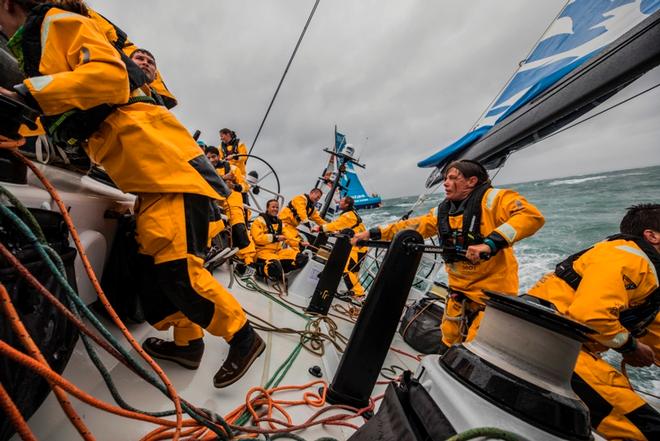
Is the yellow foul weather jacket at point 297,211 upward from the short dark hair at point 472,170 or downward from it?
downward

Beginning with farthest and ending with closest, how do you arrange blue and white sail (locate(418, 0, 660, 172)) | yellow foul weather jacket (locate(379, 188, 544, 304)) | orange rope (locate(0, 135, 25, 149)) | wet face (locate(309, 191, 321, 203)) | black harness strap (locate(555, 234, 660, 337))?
wet face (locate(309, 191, 321, 203)) < yellow foul weather jacket (locate(379, 188, 544, 304)) < black harness strap (locate(555, 234, 660, 337)) < blue and white sail (locate(418, 0, 660, 172)) < orange rope (locate(0, 135, 25, 149))

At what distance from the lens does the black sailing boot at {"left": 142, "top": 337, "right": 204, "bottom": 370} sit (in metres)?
1.37

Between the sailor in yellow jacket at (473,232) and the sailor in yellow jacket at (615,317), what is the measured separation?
34 cm

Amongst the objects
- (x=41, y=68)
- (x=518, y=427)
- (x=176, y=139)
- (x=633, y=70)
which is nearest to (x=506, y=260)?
(x=633, y=70)

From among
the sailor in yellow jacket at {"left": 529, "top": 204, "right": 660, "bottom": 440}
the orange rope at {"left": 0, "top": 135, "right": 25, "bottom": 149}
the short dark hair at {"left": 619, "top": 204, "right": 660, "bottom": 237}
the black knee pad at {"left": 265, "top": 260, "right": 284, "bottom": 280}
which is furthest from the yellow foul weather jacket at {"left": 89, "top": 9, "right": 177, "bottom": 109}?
the short dark hair at {"left": 619, "top": 204, "right": 660, "bottom": 237}

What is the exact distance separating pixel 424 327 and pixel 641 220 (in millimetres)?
1814

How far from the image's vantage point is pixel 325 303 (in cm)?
295

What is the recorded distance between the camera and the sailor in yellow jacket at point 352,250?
16.1ft

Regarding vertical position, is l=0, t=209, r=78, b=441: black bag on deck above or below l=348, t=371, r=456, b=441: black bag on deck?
above

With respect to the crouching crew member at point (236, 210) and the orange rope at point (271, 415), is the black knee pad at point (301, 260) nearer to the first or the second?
the crouching crew member at point (236, 210)

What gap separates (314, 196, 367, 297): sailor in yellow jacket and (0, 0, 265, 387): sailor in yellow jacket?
11.6ft

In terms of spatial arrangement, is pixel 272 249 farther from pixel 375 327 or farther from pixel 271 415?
pixel 271 415

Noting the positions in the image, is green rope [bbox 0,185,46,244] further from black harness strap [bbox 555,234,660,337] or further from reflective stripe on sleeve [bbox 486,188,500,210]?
black harness strap [bbox 555,234,660,337]

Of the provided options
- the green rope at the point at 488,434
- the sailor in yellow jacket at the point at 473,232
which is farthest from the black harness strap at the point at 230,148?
the green rope at the point at 488,434
